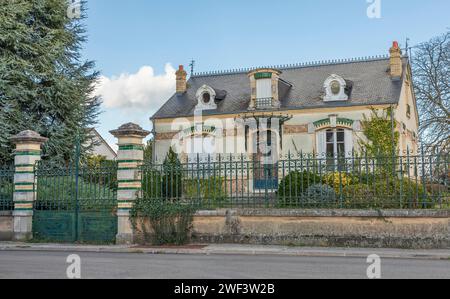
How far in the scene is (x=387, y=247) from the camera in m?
11.6

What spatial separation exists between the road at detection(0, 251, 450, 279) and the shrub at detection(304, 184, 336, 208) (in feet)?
6.91

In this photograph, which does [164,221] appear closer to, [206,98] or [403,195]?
[403,195]

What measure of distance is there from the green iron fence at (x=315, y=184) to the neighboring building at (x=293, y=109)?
11.8 metres

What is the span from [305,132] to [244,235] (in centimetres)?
1464

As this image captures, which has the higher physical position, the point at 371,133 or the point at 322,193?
the point at 371,133

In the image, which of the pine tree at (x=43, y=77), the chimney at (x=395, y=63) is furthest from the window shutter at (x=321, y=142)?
the pine tree at (x=43, y=77)

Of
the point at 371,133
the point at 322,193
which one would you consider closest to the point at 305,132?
the point at 371,133

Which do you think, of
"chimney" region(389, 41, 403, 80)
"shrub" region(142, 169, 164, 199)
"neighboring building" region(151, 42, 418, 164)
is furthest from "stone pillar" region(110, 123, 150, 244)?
"chimney" region(389, 41, 403, 80)

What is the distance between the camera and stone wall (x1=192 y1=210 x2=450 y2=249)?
11.4 metres

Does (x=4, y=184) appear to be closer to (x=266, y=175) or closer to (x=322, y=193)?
(x=266, y=175)

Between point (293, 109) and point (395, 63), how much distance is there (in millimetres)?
5817

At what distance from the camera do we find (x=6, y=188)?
14953 mm

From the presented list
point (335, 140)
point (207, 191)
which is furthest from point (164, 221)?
point (335, 140)

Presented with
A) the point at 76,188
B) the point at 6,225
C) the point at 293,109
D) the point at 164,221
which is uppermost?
the point at 293,109
